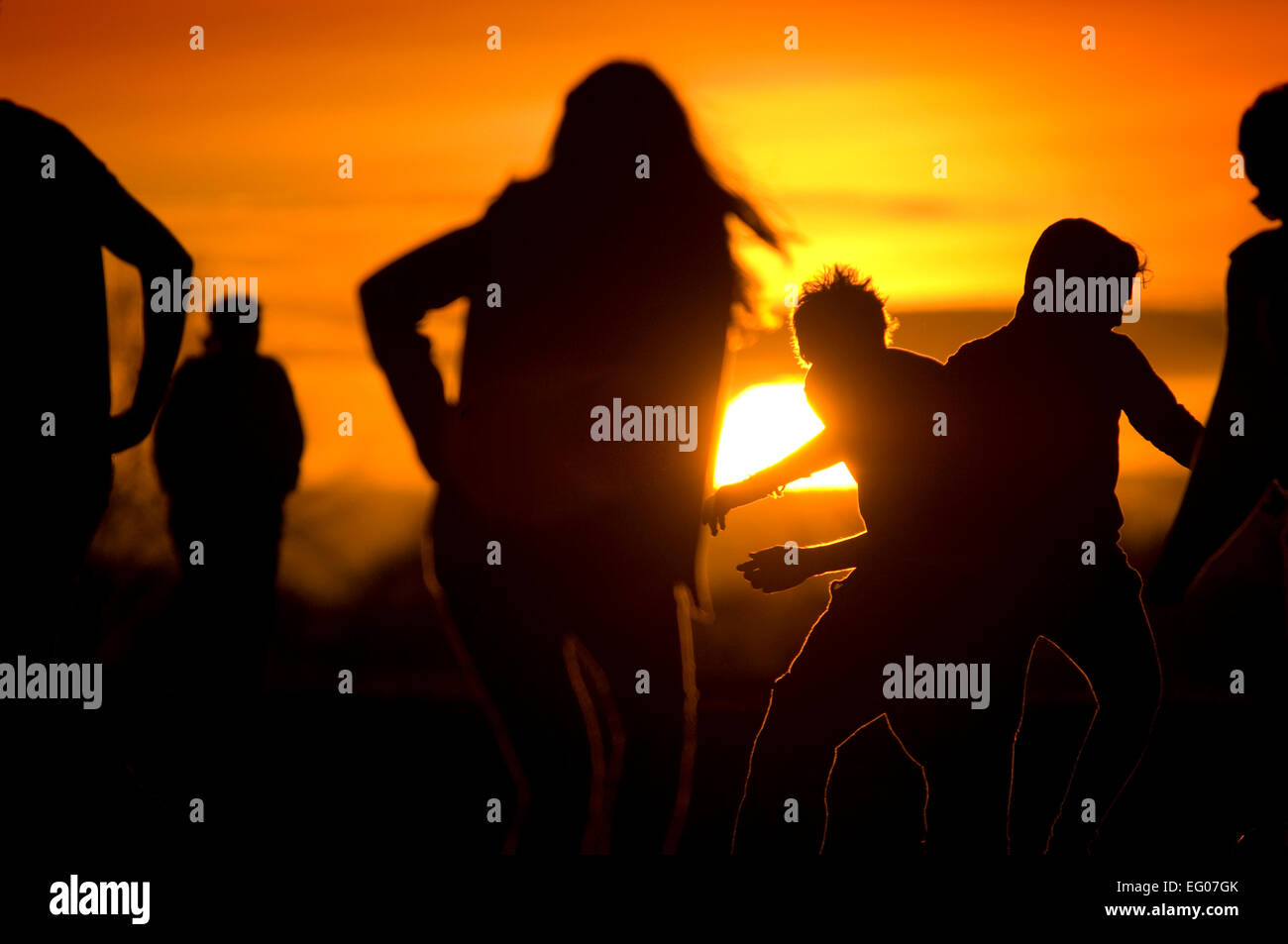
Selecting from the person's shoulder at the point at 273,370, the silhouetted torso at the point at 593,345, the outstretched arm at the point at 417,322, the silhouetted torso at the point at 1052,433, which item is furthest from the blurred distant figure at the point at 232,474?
the silhouetted torso at the point at 1052,433

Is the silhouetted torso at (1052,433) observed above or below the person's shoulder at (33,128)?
below

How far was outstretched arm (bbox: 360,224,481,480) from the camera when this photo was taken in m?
3.10

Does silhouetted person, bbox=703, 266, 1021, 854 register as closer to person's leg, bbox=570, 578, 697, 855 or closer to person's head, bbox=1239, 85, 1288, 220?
person's leg, bbox=570, 578, 697, 855

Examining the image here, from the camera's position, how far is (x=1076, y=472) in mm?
3297

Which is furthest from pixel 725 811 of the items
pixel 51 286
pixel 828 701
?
pixel 51 286

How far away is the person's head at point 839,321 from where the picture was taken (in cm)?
329

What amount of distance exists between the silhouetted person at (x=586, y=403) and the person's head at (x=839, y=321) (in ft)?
0.72

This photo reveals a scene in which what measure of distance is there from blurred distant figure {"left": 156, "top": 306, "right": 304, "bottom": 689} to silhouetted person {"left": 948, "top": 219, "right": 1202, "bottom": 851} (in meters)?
1.88

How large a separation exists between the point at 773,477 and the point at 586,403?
0.59m

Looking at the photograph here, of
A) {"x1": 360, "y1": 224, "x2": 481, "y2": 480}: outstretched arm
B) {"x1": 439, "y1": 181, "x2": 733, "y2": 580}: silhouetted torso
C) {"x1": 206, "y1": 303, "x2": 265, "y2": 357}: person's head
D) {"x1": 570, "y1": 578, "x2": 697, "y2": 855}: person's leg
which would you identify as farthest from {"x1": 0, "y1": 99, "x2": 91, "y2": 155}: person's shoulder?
{"x1": 570, "y1": 578, "x2": 697, "y2": 855}: person's leg

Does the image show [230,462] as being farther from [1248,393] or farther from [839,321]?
[1248,393]

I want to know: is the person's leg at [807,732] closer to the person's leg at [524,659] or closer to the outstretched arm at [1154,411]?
the person's leg at [524,659]

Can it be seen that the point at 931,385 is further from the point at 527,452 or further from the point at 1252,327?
the point at 527,452

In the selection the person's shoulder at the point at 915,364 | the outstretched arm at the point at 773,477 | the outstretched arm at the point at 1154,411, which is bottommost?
the outstretched arm at the point at 773,477
